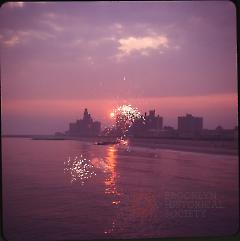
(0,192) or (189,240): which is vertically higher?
(0,192)

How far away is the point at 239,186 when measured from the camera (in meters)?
2.26

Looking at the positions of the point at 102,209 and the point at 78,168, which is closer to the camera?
the point at 78,168

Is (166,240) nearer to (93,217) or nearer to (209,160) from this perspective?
(93,217)

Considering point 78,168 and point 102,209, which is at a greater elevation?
point 78,168

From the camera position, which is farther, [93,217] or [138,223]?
[93,217]

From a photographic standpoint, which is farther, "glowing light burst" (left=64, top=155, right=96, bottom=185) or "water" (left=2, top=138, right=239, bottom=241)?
"glowing light burst" (left=64, top=155, right=96, bottom=185)

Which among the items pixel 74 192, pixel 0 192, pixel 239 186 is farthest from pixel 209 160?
pixel 0 192

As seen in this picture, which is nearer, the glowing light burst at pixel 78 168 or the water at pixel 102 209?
the water at pixel 102 209

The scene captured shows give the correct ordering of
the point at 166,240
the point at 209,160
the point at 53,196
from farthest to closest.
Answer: the point at 209,160, the point at 53,196, the point at 166,240

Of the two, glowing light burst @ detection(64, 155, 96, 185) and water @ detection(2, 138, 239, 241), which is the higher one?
glowing light burst @ detection(64, 155, 96, 185)

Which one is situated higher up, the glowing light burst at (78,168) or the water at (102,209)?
the glowing light burst at (78,168)

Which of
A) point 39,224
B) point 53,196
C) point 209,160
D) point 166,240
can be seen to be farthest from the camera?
point 209,160

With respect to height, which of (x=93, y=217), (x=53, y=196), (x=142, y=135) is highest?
(x=142, y=135)

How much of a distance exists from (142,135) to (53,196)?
107 cm
